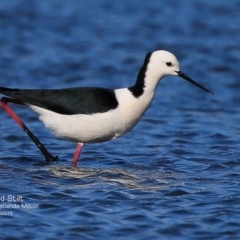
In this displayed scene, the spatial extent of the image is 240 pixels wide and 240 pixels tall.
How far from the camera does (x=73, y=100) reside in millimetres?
9031

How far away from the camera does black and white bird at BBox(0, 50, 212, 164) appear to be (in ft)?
29.1

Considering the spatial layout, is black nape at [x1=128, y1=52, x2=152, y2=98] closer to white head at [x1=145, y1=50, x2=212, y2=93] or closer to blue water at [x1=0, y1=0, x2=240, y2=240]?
white head at [x1=145, y1=50, x2=212, y2=93]

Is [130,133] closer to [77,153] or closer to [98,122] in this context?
[77,153]

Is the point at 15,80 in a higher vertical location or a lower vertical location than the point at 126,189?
higher

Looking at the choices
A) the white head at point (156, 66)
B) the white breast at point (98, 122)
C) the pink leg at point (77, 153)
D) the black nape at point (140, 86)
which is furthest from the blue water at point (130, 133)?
the white head at point (156, 66)

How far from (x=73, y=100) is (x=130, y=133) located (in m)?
2.17

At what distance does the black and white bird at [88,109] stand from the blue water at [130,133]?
42 centimetres

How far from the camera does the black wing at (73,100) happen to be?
29.2 feet

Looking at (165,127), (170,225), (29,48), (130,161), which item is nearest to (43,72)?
(29,48)

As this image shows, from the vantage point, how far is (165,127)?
11336 mm

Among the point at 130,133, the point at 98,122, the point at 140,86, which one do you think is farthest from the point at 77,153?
the point at 130,133

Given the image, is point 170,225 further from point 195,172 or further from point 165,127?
point 165,127

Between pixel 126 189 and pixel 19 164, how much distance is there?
5.32 feet

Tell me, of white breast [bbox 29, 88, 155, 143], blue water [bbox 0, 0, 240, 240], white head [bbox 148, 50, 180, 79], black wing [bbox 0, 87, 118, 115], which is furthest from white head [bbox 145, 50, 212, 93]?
blue water [bbox 0, 0, 240, 240]
